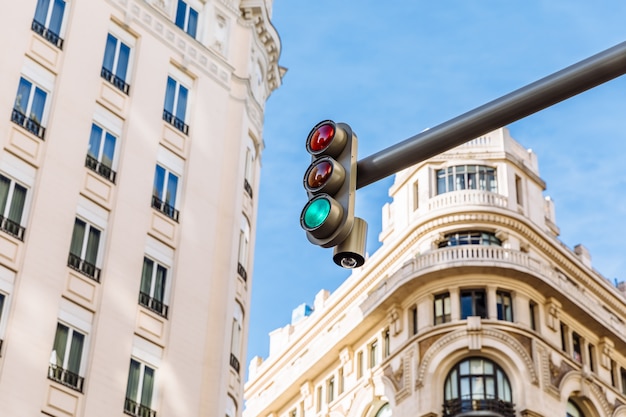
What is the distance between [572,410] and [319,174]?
4451 cm

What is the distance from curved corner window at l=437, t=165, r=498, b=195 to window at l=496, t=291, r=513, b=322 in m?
5.57

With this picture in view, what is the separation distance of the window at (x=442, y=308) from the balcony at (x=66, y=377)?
78.1 ft

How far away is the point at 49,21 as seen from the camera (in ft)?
109

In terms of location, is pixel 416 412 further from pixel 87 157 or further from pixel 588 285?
pixel 87 157

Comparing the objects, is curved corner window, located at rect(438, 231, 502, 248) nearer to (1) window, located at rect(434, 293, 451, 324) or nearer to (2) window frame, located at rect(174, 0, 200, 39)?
(1) window, located at rect(434, 293, 451, 324)

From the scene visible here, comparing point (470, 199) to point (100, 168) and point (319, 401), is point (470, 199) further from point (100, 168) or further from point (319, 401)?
point (100, 168)

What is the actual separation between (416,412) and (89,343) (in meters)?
21.8

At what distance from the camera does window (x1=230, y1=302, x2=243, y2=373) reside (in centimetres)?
3500

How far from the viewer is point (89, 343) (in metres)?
29.3

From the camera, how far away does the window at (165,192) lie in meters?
33.7

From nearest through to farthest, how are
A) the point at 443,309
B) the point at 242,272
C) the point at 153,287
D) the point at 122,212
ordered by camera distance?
the point at 122,212 → the point at 153,287 → the point at 242,272 → the point at 443,309

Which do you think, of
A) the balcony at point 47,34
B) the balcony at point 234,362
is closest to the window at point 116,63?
the balcony at point 47,34

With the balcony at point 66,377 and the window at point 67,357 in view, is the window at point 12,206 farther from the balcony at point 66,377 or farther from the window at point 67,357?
the balcony at point 66,377

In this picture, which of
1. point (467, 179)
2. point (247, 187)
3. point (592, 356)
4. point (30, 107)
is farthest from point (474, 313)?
point (30, 107)
